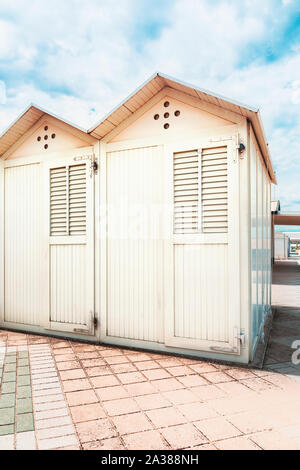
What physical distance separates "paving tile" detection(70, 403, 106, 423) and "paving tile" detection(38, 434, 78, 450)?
9.5 inches

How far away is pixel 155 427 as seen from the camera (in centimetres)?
245

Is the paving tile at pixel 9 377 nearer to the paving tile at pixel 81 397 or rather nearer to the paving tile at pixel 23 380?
the paving tile at pixel 23 380

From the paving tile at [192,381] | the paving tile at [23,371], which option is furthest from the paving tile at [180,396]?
the paving tile at [23,371]

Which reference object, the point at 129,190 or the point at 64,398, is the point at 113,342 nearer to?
the point at 64,398

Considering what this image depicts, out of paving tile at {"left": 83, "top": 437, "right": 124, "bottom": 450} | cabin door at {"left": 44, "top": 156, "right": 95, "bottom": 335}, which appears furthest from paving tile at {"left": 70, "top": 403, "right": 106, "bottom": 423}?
cabin door at {"left": 44, "top": 156, "right": 95, "bottom": 335}

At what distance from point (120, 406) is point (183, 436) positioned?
0.72 metres

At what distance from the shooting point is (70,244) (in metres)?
4.98

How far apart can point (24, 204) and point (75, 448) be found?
422 centimetres

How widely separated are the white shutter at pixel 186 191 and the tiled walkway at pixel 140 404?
1759mm

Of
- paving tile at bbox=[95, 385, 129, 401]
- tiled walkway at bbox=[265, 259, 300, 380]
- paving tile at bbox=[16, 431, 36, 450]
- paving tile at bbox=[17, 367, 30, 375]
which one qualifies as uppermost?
paving tile at bbox=[16, 431, 36, 450]

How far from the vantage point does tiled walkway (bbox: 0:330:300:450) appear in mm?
2301

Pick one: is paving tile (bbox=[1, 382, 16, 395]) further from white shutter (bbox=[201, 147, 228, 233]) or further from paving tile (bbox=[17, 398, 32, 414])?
white shutter (bbox=[201, 147, 228, 233])

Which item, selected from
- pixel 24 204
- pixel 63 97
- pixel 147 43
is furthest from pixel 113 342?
pixel 147 43

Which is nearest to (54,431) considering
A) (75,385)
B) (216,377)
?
(75,385)
